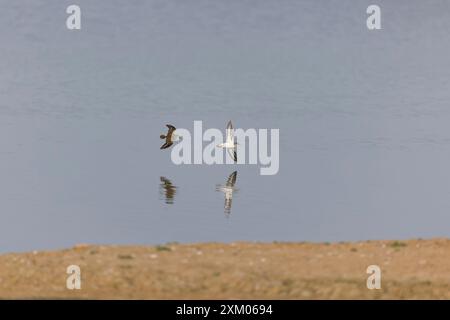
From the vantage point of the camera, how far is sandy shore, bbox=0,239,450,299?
136 ft

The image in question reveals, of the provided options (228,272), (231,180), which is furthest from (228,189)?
(228,272)

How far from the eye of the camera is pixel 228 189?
56.7m

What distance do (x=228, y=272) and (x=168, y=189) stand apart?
47.5 ft

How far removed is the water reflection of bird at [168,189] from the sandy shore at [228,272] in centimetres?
850

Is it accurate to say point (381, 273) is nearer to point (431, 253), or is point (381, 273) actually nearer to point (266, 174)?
point (431, 253)

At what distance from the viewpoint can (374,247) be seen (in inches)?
1868

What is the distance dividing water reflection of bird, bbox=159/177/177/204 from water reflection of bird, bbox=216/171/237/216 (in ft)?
5.92

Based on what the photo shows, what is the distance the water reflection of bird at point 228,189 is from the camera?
53.2 metres

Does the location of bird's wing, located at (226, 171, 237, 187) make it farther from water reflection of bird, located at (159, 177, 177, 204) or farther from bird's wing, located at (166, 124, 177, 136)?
bird's wing, located at (166, 124, 177, 136)

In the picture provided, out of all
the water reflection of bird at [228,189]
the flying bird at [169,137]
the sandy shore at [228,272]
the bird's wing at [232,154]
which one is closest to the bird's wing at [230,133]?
the bird's wing at [232,154]

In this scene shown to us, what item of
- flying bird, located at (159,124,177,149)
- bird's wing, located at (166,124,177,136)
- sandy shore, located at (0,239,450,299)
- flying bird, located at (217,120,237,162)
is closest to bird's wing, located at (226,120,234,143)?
flying bird, located at (217,120,237,162)

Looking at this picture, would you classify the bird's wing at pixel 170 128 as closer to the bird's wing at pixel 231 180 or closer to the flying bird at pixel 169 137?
the flying bird at pixel 169 137
